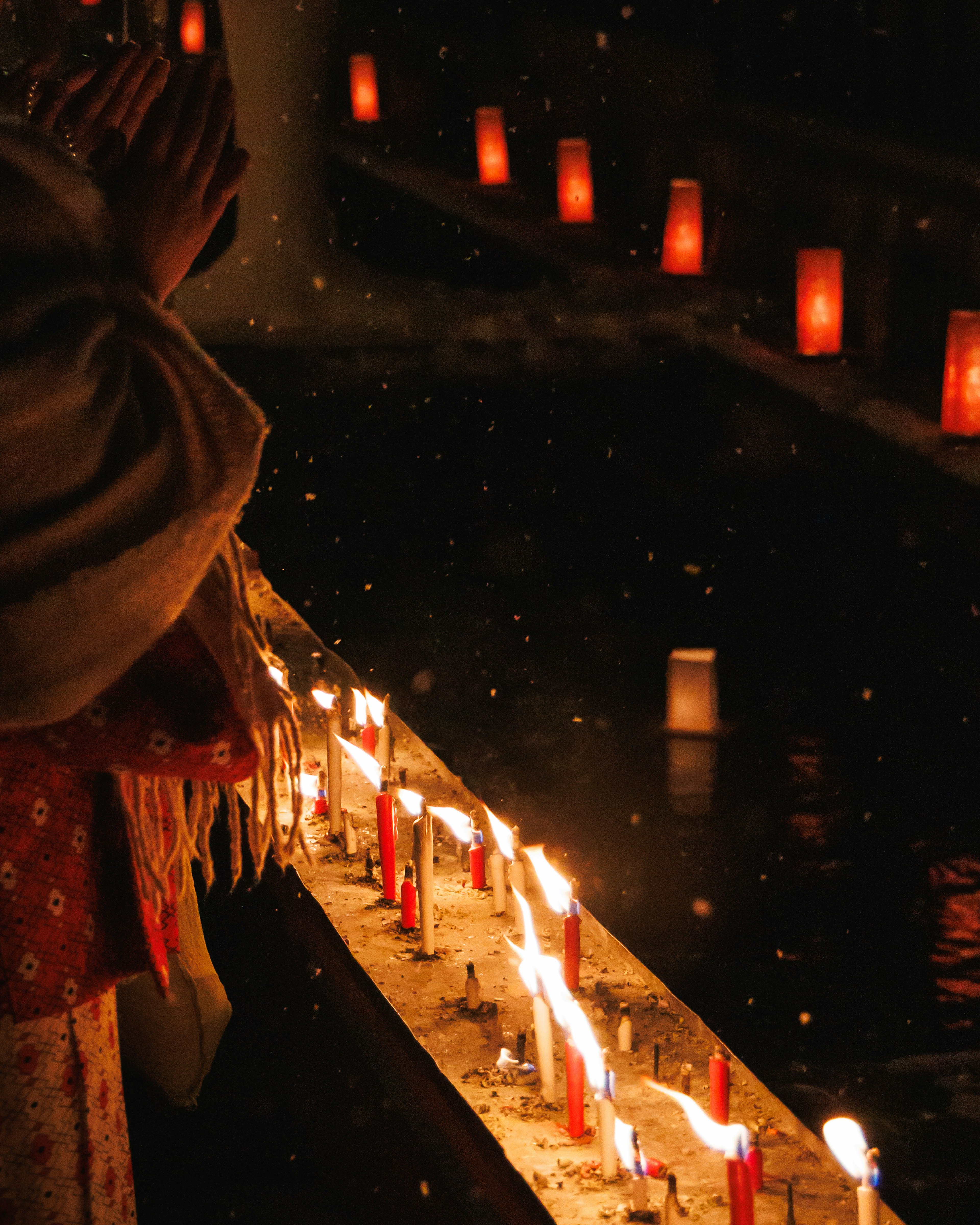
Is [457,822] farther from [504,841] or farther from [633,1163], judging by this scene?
[633,1163]

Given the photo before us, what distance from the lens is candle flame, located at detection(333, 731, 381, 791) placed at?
2941 millimetres

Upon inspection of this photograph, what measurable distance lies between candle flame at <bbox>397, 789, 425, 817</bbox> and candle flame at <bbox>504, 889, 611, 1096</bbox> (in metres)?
0.42

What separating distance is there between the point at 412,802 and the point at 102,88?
162 cm

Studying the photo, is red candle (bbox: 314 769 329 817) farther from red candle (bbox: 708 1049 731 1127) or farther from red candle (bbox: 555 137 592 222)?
red candle (bbox: 555 137 592 222)

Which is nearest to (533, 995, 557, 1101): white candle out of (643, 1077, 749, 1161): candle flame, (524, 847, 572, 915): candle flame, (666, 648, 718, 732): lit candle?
(643, 1077, 749, 1161): candle flame

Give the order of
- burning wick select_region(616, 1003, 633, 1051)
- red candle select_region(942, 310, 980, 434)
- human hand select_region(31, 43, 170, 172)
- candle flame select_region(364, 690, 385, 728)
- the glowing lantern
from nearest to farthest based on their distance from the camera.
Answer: human hand select_region(31, 43, 170, 172)
burning wick select_region(616, 1003, 633, 1051)
candle flame select_region(364, 690, 385, 728)
red candle select_region(942, 310, 980, 434)
the glowing lantern

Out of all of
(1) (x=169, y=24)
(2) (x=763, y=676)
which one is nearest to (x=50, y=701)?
(2) (x=763, y=676)

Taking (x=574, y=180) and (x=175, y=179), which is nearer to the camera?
(x=175, y=179)

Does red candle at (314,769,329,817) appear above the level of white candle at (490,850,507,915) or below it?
below

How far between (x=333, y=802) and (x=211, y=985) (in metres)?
0.95

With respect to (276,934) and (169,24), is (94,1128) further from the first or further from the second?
(169,24)

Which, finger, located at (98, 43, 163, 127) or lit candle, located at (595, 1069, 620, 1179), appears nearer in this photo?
finger, located at (98, 43, 163, 127)

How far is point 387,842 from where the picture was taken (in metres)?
2.66

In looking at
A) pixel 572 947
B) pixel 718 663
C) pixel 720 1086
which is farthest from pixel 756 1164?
pixel 718 663
